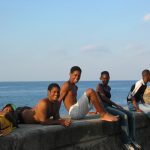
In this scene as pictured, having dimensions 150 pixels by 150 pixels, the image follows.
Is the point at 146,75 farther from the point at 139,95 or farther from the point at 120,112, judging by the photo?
the point at 120,112

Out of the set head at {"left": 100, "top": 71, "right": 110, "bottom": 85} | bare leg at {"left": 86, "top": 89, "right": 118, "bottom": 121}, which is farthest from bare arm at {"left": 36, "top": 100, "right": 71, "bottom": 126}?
head at {"left": 100, "top": 71, "right": 110, "bottom": 85}

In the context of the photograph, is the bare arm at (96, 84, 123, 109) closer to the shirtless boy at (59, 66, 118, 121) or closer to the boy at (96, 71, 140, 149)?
A: the boy at (96, 71, 140, 149)

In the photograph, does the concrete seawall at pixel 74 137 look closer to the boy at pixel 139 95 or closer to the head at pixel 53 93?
the boy at pixel 139 95

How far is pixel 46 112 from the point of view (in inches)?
262

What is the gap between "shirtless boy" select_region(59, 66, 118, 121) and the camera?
25.1ft

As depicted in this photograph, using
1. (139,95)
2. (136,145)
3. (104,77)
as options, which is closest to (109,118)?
(136,145)

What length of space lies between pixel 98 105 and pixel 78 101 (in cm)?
35

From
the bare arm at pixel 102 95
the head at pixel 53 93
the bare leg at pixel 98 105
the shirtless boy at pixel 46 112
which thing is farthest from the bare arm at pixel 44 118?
the bare arm at pixel 102 95

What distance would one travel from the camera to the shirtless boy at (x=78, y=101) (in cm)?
766

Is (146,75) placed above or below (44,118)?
above

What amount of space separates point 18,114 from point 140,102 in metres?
3.60

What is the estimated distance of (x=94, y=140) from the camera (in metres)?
7.36

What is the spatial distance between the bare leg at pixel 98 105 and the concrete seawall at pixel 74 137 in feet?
0.40

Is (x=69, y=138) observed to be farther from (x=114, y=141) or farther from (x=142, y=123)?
(x=142, y=123)
